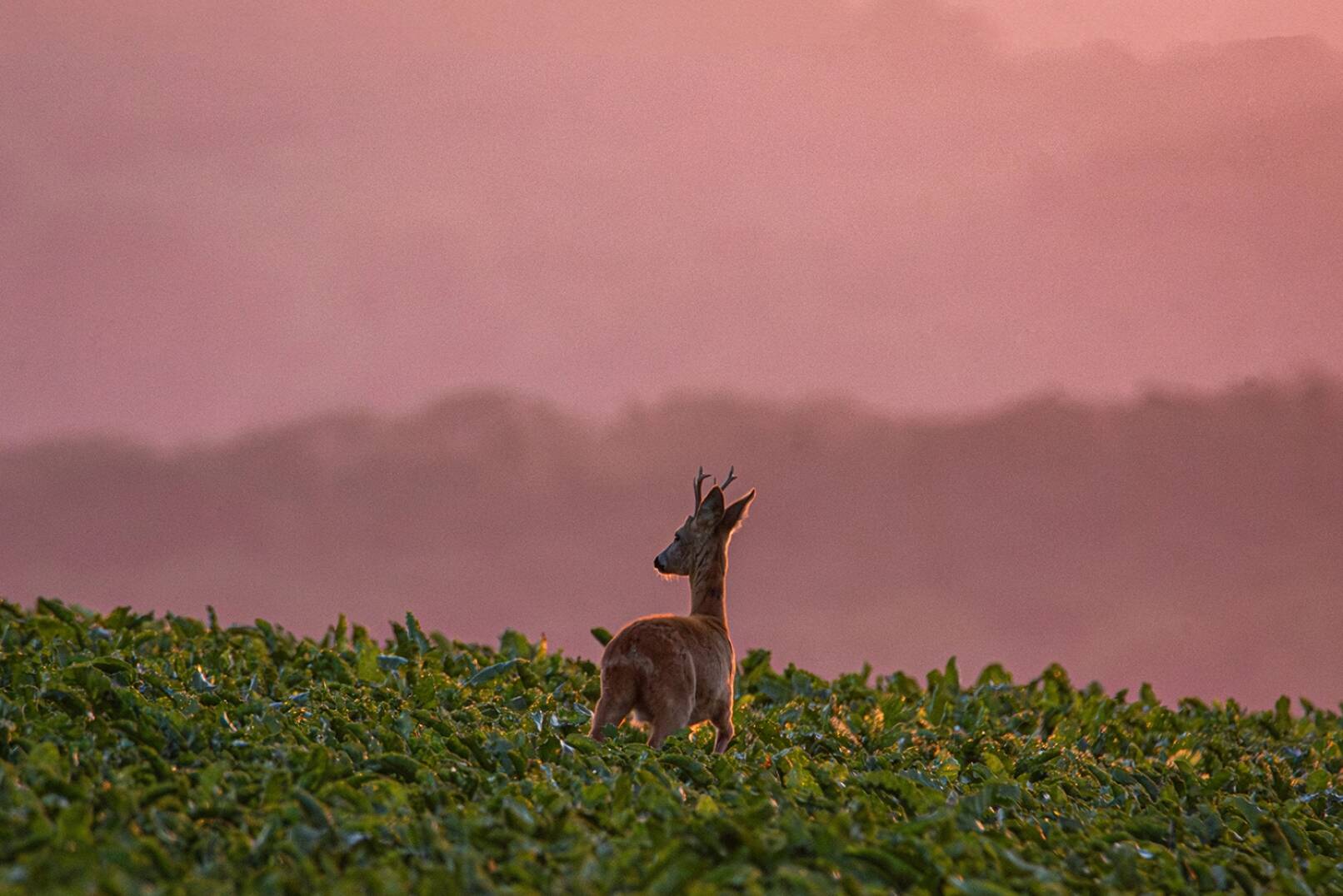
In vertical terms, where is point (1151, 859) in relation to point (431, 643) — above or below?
below

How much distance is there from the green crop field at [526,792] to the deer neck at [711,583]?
0.92 m

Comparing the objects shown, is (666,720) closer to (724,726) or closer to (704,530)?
(724,726)

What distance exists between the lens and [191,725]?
30.3ft

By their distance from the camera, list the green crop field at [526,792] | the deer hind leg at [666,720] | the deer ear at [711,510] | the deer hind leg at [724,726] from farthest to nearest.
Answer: the deer ear at [711,510]
the deer hind leg at [724,726]
the deer hind leg at [666,720]
the green crop field at [526,792]

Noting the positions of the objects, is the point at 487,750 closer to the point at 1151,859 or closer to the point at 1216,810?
the point at 1151,859

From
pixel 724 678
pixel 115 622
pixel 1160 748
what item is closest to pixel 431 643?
pixel 115 622

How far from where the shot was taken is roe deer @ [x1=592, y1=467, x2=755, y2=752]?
10.6m

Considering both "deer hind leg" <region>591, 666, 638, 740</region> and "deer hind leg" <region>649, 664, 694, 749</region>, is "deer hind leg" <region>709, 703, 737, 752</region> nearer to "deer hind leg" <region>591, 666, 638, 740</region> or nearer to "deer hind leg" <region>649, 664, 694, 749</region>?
"deer hind leg" <region>649, 664, 694, 749</region>

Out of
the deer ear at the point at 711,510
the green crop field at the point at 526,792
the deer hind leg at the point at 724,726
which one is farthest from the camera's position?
the deer ear at the point at 711,510

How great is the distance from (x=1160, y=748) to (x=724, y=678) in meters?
5.74

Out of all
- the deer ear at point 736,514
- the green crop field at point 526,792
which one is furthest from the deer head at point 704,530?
the green crop field at point 526,792

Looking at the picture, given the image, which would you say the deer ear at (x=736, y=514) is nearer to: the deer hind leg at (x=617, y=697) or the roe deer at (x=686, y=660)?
the roe deer at (x=686, y=660)

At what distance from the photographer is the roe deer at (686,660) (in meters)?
10.6

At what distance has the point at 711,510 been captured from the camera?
12516mm
